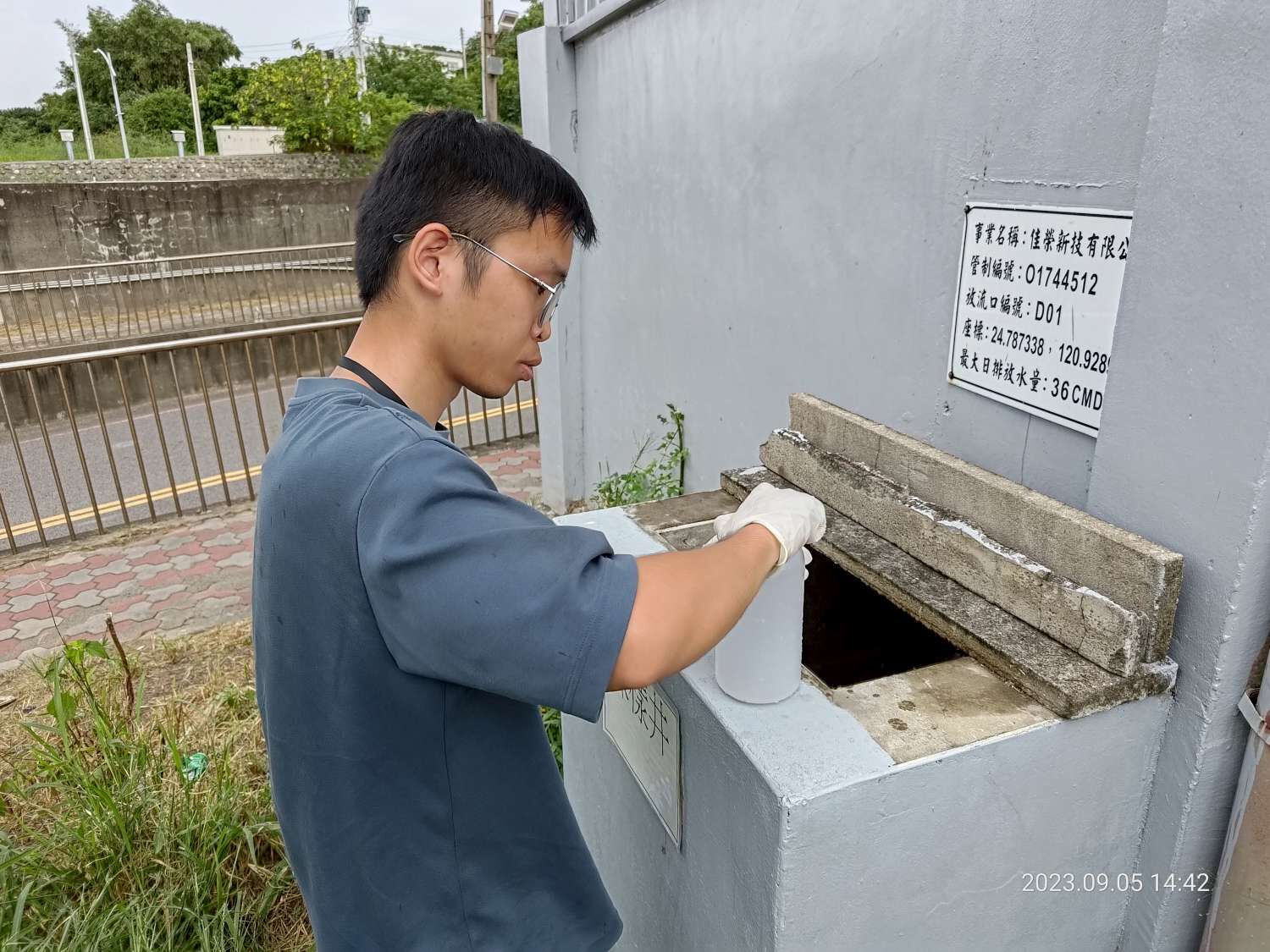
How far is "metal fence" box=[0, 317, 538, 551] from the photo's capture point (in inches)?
237

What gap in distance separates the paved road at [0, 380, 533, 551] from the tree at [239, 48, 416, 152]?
11289 mm

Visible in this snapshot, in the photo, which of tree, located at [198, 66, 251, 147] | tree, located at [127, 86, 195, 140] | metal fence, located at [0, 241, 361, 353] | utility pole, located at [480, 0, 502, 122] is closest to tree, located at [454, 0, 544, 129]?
tree, located at [198, 66, 251, 147]

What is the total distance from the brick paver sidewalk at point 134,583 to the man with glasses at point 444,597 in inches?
151

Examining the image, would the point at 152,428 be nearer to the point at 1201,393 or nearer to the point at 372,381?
the point at 372,381

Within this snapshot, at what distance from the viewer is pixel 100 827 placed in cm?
254

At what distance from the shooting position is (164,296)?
12.4 metres

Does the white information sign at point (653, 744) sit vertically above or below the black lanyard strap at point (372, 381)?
below

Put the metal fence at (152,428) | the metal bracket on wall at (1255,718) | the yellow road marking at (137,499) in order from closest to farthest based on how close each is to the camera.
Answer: the metal bracket on wall at (1255,718), the metal fence at (152,428), the yellow road marking at (137,499)

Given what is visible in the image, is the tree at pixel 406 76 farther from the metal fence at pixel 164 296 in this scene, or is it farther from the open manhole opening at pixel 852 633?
the open manhole opening at pixel 852 633

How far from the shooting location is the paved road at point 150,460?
6.32 meters

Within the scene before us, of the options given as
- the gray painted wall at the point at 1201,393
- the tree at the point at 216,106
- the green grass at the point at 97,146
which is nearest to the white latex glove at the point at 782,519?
the gray painted wall at the point at 1201,393

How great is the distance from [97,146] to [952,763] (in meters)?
31.8
